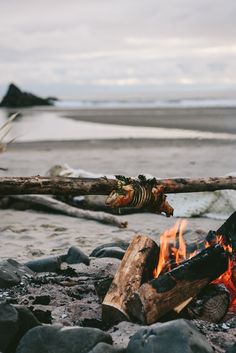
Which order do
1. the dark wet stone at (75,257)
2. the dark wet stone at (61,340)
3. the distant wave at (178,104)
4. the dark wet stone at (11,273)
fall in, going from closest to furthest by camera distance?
the dark wet stone at (61,340) < the dark wet stone at (11,273) < the dark wet stone at (75,257) < the distant wave at (178,104)

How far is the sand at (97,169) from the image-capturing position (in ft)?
24.1

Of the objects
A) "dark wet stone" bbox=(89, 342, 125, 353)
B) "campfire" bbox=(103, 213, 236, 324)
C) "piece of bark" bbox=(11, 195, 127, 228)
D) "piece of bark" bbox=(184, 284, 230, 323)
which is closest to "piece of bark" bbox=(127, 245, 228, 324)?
"campfire" bbox=(103, 213, 236, 324)

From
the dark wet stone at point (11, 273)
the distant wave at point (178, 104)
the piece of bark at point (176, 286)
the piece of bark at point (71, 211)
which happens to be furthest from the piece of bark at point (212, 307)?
the distant wave at point (178, 104)

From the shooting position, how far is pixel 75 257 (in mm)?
6020

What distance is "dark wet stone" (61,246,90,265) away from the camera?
5938mm

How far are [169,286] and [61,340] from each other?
0.86 metres

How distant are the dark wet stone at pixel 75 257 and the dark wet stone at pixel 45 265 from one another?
0.89 ft

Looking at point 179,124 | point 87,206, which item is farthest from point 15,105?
point 87,206

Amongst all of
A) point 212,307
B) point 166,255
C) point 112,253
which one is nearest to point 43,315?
point 166,255

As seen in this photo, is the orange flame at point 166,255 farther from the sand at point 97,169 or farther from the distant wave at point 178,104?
the distant wave at point 178,104

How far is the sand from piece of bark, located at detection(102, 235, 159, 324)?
232cm

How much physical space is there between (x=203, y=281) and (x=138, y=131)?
21690mm

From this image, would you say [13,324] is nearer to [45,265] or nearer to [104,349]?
[104,349]

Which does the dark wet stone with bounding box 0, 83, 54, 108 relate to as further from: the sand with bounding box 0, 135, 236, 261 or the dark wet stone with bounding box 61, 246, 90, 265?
the dark wet stone with bounding box 61, 246, 90, 265
